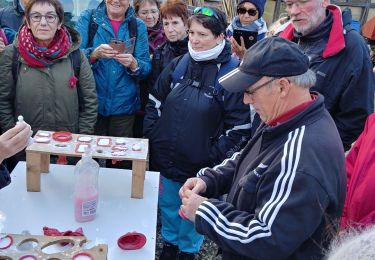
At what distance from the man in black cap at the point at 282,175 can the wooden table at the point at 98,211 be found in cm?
44

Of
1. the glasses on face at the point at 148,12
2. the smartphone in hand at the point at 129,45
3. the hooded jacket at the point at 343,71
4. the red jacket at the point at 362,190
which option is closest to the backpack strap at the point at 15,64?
the smartphone in hand at the point at 129,45

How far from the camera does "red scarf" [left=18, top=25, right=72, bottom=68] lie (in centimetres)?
275

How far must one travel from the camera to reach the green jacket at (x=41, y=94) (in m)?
2.81

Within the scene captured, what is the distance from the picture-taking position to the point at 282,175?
1.46 m

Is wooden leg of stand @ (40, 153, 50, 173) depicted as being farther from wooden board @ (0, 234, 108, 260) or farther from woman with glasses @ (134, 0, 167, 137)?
woman with glasses @ (134, 0, 167, 137)

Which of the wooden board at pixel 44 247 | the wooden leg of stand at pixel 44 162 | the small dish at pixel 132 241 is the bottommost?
the small dish at pixel 132 241

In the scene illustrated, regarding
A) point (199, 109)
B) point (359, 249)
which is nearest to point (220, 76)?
point (199, 109)

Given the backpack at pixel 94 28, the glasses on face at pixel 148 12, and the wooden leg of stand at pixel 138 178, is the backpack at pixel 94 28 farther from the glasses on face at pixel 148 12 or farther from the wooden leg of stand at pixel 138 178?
the wooden leg of stand at pixel 138 178

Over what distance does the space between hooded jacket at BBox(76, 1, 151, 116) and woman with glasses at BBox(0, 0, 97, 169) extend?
0.34 meters

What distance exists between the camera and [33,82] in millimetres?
2803

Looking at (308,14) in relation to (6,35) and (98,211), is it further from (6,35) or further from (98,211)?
(6,35)

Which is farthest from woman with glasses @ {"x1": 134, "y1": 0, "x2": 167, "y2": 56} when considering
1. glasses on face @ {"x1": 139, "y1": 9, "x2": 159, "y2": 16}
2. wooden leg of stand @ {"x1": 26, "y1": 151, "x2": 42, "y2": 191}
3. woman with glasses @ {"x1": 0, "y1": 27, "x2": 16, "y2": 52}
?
wooden leg of stand @ {"x1": 26, "y1": 151, "x2": 42, "y2": 191}

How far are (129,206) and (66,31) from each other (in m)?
1.53

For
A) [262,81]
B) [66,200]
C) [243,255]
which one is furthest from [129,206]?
[262,81]
